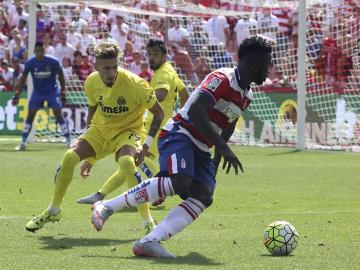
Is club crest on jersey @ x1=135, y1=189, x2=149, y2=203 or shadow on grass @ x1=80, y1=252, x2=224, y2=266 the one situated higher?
club crest on jersey @ x1=135, y1=189, x2=149, y2=203

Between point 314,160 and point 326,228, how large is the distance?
380 inches

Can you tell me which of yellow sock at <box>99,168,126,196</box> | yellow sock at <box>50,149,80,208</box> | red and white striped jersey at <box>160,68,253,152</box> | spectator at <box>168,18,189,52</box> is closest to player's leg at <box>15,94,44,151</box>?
spectator at <box>168,18,189,52</box>

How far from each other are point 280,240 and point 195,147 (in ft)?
3.63

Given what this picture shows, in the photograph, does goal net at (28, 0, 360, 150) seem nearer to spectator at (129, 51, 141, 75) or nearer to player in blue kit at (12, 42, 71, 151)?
spectator at (129, 51, 141, 75)

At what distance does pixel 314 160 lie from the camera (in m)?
19.7

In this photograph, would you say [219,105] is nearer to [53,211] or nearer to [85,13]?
[53,211]

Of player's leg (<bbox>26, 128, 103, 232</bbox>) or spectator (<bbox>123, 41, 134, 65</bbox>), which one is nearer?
player's leg (<bbox>26, 128, 103, 232</bbox>)

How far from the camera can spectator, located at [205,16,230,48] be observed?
26312mm

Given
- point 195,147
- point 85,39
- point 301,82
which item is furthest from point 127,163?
point 85,39

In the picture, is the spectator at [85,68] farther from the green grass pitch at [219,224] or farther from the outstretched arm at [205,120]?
the outstretched arm at [205,120]

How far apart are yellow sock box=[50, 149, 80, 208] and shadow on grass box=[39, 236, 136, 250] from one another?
20.4 inches

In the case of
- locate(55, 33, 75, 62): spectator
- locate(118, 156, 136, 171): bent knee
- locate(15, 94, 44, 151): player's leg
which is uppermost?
locate(118, 156, 136, 171): bent knee

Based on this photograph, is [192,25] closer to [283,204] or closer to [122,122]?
[283,204]

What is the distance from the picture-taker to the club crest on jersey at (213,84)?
7944 millimetres
